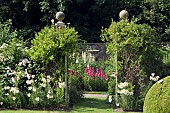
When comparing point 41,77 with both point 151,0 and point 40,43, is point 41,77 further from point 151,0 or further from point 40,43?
point 151,0

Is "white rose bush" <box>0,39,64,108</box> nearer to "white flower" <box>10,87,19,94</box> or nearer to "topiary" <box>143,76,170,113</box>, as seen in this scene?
"white flower" <box>10,87,19,94</box>

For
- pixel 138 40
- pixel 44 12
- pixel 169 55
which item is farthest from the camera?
pixel 44 12

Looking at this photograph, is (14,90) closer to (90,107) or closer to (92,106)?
(90,107)

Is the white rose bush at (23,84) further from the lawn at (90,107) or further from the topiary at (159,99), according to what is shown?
the topiary at (159,99)

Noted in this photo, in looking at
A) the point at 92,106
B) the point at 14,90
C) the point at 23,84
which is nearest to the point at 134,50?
the point at 92,106

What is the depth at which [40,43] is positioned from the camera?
A: 11469 mm

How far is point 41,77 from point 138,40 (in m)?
2.86

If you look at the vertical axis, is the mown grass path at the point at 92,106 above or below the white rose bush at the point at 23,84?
below

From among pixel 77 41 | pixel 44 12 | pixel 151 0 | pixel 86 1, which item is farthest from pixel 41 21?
pixel 77 41

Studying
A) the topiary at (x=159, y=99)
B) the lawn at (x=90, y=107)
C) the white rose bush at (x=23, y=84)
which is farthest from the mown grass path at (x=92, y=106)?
the topiary at (x=159, y=99)

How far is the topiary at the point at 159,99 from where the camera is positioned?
7895mm

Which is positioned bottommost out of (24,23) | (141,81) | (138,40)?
(141,81)

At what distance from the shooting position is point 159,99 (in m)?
7.97

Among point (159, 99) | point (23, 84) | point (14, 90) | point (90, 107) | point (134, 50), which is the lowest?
point (90, 107)
